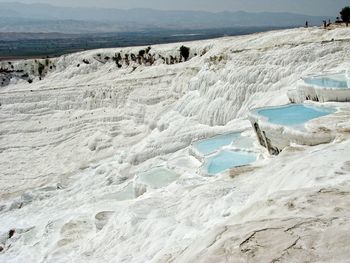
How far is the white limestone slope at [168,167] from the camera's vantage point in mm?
5836

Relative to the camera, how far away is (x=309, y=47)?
19500mm

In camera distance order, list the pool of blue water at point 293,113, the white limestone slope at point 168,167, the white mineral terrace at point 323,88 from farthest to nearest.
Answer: the white mineral terrace at point 323,88 → the pool of blue water at point 293,113 → the white limestone slope at point 168,167

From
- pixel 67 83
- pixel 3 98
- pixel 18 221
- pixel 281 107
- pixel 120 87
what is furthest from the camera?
pixel 67 83

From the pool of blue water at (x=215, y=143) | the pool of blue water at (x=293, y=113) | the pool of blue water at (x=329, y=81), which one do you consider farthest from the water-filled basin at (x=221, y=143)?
the pool of blue water at (x=329, y=81)

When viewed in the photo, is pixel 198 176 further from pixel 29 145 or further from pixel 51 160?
pixel 29 145

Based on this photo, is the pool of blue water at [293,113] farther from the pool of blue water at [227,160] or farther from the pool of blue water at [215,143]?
the pool of blue water at [215,143]

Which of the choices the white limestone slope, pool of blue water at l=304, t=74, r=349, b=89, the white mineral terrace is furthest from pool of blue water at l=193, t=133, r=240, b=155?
pool of blue water at l=304, t=74, r=349, b=89

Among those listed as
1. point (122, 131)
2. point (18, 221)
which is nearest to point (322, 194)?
point (18, 221)

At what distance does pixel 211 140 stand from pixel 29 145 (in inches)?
549

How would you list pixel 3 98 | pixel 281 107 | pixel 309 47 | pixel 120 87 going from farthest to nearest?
pixel 3 98
pixel 120 87
pixel 309 47
pixel 281 107

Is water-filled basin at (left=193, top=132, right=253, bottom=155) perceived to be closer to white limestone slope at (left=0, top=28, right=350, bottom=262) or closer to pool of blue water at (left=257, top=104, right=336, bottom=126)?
white limestone slope at (left=0, top=28, right=350, bottom=262)

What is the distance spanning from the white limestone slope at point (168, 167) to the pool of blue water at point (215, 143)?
54cm

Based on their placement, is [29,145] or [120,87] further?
[120,87]

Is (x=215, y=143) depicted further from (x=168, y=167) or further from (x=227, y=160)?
(x=227, y=160)
